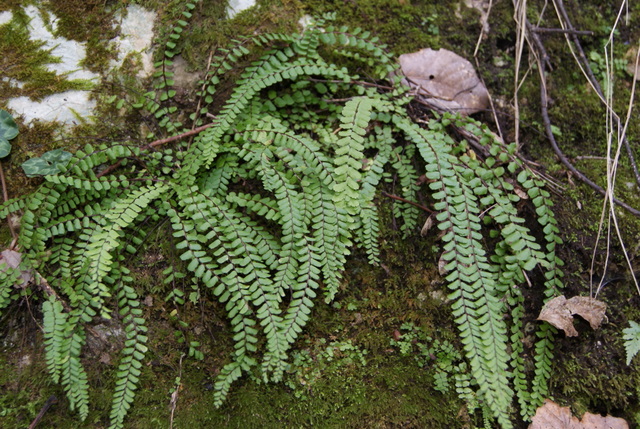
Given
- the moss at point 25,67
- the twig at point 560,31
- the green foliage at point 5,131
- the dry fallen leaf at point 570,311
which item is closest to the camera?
the dry fallen leaf at point 570,311

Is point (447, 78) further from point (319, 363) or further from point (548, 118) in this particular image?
point (319, 363)

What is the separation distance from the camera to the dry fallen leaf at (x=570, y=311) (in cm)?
268

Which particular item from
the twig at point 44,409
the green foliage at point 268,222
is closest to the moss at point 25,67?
the green foliage at point 268,222

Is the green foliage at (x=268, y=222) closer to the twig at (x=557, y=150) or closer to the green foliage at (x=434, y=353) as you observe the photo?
the green foliage at (x=434, y=353)

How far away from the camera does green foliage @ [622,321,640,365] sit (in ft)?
8.84

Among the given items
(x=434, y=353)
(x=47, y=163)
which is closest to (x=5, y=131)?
(x=47, y=163)

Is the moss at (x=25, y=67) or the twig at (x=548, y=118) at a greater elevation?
the moss at (x=25, y=67)

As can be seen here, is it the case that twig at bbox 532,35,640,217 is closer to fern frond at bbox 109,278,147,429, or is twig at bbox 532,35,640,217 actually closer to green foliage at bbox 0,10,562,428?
green foliage at bbox 0,10,562,428

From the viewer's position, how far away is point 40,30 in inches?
119

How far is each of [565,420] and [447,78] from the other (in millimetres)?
2451

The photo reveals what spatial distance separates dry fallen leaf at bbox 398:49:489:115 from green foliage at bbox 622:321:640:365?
1800mm

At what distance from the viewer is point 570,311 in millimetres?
2713

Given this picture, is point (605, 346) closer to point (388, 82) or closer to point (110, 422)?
point (388, 82)

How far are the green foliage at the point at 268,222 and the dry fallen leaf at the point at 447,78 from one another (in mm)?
362
